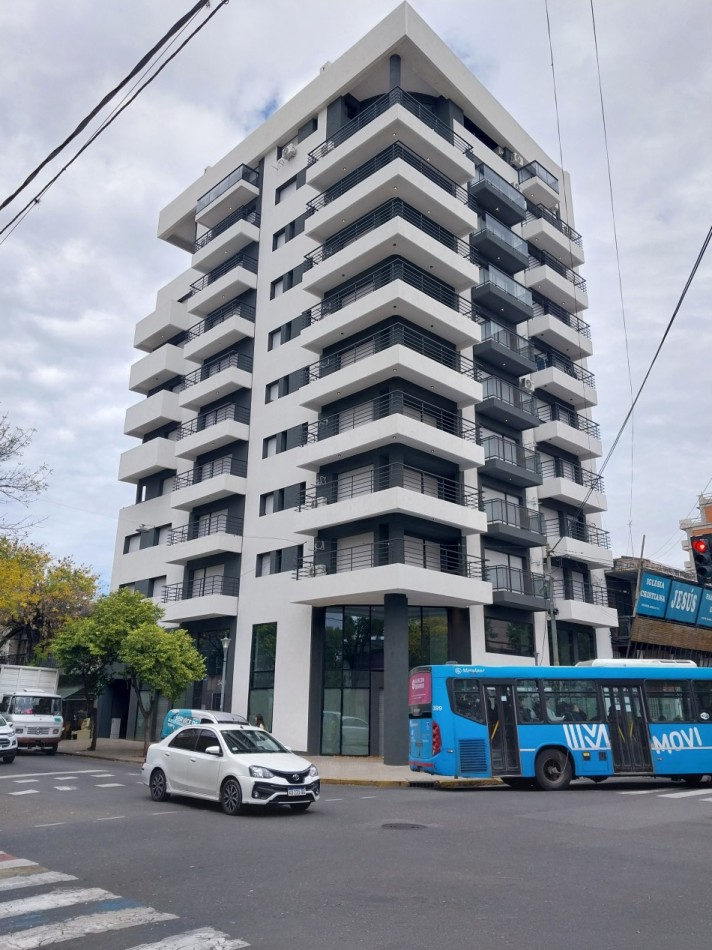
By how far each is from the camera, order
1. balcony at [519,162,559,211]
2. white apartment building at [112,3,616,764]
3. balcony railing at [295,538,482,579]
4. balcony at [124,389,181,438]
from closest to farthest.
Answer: balcony railing at [295,538,482,579] → white apartment building at [112,3,616,764] → balcony at [519,162,559,211] → balcony at [124,389,181,438]

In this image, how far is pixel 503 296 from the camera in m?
35.5

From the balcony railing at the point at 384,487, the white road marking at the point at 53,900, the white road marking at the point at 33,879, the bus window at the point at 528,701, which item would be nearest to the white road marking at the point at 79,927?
the white road marking at the point at 53,900

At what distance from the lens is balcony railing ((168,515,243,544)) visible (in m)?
35.2

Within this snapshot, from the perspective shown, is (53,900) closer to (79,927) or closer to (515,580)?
(79,927)

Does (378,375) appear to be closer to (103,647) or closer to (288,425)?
(288,425)

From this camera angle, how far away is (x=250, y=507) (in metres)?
34.8

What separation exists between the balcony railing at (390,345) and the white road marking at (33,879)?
23.2m

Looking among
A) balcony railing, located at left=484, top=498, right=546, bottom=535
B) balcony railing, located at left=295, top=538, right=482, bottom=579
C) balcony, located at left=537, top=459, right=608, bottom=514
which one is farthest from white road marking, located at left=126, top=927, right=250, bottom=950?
balcony, located at left=537, top=459, right=608, bottom=514

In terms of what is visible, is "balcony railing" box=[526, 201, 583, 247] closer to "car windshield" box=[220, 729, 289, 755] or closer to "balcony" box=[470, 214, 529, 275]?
"balcony" box=[470, 214, 529, 275]

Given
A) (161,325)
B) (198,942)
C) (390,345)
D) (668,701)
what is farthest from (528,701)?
(161,325)

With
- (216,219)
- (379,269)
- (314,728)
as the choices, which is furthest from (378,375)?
(216,219)

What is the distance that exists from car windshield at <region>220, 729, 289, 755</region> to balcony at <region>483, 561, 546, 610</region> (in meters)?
17.5

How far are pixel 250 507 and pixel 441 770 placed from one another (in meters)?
19.2

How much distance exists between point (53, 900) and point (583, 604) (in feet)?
103
